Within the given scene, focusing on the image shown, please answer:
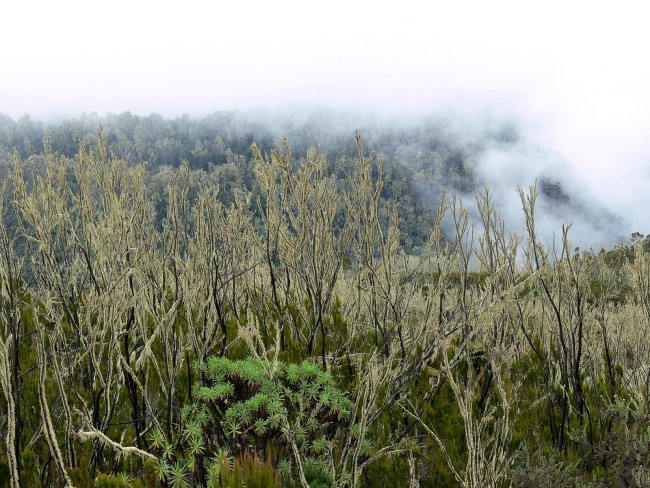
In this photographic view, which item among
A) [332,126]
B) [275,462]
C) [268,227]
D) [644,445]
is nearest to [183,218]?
[268,227]

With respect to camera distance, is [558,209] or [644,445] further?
[558,209]

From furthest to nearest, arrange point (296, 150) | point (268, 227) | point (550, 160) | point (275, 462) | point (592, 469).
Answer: point (550, 160), point (296, 150), point (268, 227), point (592, 469), point (275, 462)

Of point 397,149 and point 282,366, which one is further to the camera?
point 397,149

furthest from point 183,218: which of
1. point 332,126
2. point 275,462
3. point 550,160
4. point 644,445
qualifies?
point 550,160

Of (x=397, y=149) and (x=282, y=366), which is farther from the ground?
(x=397, y=149)

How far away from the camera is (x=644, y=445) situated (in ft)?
8.04

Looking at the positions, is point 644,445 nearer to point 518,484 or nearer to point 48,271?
point 518,484

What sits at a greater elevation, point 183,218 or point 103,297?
point 183,218

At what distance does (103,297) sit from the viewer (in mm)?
2107

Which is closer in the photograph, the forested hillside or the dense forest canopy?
the forested hillside

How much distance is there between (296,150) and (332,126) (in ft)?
120

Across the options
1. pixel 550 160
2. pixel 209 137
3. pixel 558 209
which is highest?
pixel 209 137

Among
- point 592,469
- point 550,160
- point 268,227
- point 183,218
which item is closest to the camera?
point 592,469

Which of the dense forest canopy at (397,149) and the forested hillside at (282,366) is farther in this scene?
the dense forest canopy at (397,149)
